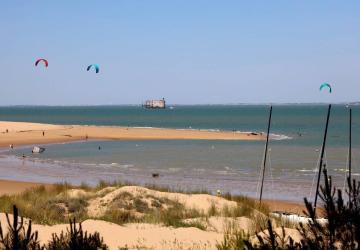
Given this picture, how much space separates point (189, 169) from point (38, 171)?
891cm

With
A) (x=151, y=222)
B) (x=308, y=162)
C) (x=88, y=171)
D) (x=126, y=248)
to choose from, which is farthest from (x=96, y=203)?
(x=308, y=162)

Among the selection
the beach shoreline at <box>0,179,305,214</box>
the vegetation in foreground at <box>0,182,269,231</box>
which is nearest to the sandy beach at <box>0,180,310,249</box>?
the vegetation in foreground at <box>0,182,269,231</box>

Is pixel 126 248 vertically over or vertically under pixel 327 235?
under

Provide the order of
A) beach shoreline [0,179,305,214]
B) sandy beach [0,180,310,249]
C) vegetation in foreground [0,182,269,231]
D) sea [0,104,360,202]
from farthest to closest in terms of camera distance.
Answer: sea [0,104,360,202] < beach shoreline [0,179,305,214] < vegetation in foreground [0,182,269,231] < sandy beach [0,180,310,249]

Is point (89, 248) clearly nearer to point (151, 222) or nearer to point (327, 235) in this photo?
point (327, 235)

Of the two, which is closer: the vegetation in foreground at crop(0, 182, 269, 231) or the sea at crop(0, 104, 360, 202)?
the vegetation in foreground at crop(0, 182, 269, 231)

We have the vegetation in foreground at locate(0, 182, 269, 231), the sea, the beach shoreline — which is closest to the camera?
the vegetation in foreground at locate(0, 182, 269, 231)

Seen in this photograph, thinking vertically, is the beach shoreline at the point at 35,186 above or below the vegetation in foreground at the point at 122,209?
below

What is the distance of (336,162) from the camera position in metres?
35.0

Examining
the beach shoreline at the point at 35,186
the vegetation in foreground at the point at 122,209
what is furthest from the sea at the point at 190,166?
the vegetation in foreground at the point at 122,209

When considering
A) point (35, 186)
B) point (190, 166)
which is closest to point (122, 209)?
point (35, 186)

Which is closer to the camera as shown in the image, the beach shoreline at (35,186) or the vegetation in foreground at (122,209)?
the vegetation in foreground at (122,209)

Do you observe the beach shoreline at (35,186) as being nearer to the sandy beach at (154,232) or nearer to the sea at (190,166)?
the sea at (190,166)

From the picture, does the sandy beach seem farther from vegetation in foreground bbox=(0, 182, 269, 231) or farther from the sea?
the sea
